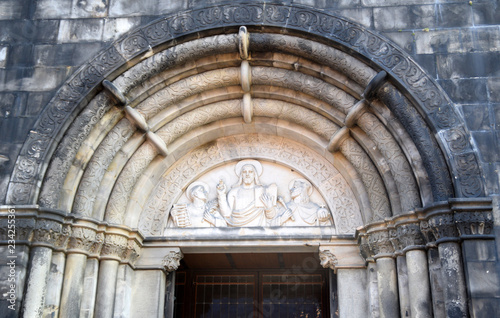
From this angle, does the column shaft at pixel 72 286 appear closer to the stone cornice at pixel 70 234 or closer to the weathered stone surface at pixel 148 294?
the stone cornice at pixel 70 234

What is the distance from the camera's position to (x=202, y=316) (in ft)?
33.6

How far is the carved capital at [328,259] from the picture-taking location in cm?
879

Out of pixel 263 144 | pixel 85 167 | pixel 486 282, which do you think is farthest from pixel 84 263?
pixel 486 282

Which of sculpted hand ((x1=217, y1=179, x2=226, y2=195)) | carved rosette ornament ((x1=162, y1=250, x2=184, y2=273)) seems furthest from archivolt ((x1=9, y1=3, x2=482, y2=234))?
sculpted hand ((x1=217, y1=179, x2=226, y2=195))

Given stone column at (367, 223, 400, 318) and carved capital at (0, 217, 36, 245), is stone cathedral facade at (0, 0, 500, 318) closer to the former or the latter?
stone column at (367, 223, 400, 318)

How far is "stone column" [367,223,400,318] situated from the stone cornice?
11.4 ft

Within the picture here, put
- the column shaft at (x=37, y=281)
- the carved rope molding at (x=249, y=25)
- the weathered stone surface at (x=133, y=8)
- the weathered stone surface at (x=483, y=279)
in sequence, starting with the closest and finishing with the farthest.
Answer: the weathered stone surface at (x=483, y=279), the column shaft at (x=37, y=281), the carved rope molding at (x=249, y=25), the weathered stone surface at (x=133, y=8)

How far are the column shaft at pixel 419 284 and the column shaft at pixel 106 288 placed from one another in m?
4.12

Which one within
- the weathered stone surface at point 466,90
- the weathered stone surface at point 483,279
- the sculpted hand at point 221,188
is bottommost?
the weathered stone surface at point 483,279

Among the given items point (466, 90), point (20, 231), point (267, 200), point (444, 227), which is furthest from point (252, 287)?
point (466, 90)

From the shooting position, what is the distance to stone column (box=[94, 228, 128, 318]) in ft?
27.2

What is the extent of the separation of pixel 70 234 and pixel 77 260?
1.22 feet

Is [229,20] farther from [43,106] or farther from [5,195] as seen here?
[5,195]

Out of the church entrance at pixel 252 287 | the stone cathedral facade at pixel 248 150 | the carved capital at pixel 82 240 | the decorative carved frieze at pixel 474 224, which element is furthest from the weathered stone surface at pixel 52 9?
the decorative carved frieze at pixel 474 224
